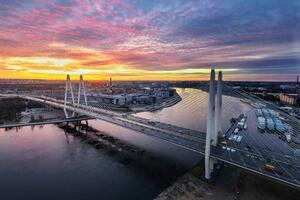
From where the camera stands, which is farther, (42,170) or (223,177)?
(42,170)

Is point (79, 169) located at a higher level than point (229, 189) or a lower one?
lower

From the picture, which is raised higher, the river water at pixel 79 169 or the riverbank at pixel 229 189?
the riverbank at pixel 229 189

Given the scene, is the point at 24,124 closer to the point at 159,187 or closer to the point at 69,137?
the point at 69,137

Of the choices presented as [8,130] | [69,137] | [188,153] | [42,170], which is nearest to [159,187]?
[188,153]

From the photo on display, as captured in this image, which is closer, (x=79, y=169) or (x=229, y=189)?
(x=229, y=189)

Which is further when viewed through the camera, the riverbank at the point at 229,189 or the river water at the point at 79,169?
the river water at the point at 79,169

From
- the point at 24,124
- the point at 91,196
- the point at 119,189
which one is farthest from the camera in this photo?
the point at 24,124
